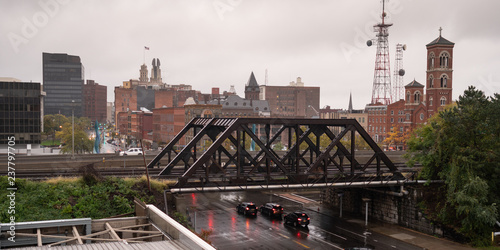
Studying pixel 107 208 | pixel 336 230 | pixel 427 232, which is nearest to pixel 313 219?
pixel 336 230

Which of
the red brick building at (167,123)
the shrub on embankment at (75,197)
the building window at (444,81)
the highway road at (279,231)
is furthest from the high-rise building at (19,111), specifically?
the building window at (444,81)

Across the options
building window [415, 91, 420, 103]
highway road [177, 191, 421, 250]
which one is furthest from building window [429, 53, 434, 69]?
highway road [177, 191, 421, 250]

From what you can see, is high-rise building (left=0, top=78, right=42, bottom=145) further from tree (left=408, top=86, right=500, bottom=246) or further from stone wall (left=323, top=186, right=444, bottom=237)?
tree (left=408, top=86, right=500, bottom=246)

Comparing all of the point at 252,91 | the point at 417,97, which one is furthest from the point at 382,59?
the point at 252,91

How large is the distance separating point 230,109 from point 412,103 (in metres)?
52.0

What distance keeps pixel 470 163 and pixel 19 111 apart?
252ft

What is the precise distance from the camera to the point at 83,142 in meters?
86.6

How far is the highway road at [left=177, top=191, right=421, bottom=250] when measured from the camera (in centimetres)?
3045

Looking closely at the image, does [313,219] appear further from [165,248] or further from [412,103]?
[412,103]

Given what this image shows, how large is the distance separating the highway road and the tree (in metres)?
5.10

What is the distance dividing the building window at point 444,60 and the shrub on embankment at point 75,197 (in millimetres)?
83747

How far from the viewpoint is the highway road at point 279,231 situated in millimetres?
30453

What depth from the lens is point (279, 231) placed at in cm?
3403

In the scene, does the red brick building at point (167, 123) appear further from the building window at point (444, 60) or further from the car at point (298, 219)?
the car at point (298, 219)
